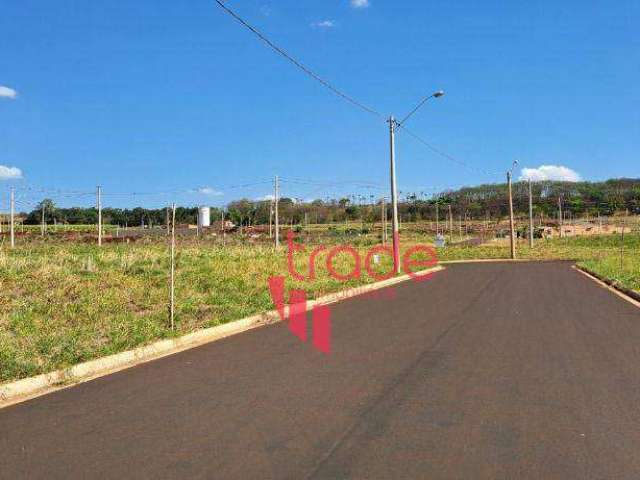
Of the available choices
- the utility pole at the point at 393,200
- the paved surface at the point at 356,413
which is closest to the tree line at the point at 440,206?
the utility pole at the point at 393,200

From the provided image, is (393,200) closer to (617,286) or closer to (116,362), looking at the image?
(617,286)

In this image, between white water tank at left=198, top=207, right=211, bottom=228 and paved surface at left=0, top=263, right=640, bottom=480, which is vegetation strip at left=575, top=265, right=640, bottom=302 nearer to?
paved surface at left=0, top=263, right=640, bottom=480

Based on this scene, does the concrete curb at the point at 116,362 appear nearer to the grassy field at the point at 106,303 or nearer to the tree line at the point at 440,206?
the grassy field at the point at 106,303

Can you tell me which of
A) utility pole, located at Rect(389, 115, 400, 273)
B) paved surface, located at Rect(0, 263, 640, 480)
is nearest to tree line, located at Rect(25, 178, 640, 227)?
utility pole, located at Rect(389, 115, 400, 273)

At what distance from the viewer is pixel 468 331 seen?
10906mm

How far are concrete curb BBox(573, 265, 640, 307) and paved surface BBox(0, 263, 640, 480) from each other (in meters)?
6.53

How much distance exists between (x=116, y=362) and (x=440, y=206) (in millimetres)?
133423

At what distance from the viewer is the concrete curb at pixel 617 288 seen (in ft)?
53.4

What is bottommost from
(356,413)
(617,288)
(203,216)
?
(356,413)

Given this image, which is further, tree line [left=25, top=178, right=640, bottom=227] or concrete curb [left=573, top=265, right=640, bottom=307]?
tree line [left=25, top=178, right=640, bottom=227]

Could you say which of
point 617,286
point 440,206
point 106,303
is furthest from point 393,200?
point 440,206

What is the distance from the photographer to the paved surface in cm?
450

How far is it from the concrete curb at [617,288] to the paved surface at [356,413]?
653cm

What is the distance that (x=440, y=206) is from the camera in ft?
452
